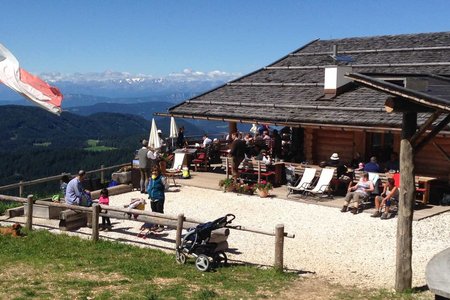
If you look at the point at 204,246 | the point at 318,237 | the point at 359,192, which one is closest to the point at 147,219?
the point at 204,246

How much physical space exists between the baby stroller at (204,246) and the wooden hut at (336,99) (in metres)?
7.04

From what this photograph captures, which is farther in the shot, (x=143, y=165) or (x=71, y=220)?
(x=143, y=165)

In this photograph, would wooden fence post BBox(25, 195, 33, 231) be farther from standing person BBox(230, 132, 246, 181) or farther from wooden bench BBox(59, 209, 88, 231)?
standing person BBox(230, 132, 246, 181)

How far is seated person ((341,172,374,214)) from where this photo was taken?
15954mm

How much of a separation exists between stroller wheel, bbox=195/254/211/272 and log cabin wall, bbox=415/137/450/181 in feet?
32.1

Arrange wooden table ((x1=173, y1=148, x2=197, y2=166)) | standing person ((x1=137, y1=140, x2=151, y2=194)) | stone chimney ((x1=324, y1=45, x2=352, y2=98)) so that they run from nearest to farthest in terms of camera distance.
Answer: standing person ((x1=137, y1=140, x2=151, y2=194)) < stone chimney ((x1=324, y1=45, x2=352, y2=98)) < wooden table ((x1=173, y1=148, x2=197, y2=166))

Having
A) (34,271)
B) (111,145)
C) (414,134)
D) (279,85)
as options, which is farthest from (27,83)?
(111,145)

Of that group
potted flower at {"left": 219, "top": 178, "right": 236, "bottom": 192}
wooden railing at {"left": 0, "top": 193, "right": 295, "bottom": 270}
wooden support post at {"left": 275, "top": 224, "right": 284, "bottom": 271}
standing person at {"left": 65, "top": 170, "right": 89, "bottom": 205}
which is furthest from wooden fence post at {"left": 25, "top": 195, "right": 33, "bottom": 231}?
potted flower at {"left": 219, "top": 178, "right": 236, "bottom": 192}

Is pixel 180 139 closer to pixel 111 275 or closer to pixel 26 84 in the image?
pixel 111 275

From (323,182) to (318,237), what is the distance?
4341mm

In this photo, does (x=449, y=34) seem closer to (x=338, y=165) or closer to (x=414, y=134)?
(x=338, y=165)

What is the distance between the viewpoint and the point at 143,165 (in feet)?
61.2

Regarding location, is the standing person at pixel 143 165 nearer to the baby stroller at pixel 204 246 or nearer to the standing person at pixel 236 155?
the standing person at pixel 236 155

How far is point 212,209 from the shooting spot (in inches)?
663
